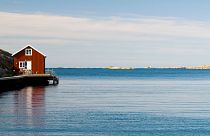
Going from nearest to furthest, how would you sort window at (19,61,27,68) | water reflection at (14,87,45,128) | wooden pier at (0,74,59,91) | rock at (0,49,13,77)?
1. water reflection at (14,87,45,128)
2. wooden pier at (0,74,59,91)
3. rock at (0,49,13,77)
4. window at (19,61,27,68)

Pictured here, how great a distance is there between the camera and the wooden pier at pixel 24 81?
93.2 meters

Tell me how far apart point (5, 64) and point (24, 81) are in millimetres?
9680

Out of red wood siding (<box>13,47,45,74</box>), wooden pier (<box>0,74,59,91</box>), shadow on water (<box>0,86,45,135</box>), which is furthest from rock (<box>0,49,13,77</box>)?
shadow on water (<box>0,86,45,135</box>)

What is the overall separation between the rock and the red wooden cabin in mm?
2126

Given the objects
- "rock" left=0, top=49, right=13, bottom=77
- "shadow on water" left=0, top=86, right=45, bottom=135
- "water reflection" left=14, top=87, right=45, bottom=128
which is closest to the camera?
"shadow on water" left=0, top=86, right=45, bottom=135

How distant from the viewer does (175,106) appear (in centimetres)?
6362

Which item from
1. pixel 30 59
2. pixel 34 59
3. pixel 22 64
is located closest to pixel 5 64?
pixel 22 64

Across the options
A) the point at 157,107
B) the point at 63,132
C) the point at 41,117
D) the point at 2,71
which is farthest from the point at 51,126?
the point at 2,71

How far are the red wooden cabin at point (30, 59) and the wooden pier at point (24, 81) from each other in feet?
5.18

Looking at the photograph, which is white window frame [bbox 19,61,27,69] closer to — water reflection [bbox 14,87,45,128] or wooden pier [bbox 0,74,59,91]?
wooden pier [bbox 0,74,59,91]

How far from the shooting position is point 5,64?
367 feet

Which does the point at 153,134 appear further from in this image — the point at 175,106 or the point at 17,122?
the point at 175,106

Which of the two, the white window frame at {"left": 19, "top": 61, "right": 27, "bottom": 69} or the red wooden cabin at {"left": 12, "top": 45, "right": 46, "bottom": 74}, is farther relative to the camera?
the white window frame at {"left": 19, "top": 61, "right": 27, "bottom": 69}

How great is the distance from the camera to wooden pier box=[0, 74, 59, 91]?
306ft
